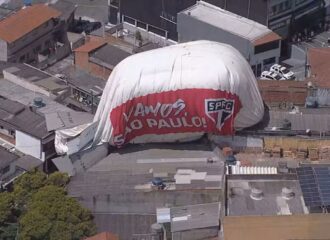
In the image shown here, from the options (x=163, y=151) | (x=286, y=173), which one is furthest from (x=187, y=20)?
(x=286, y=173)

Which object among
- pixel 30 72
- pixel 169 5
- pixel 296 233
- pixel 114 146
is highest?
pixel 169 5

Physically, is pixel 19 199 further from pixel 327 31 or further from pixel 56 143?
pixel 327 31

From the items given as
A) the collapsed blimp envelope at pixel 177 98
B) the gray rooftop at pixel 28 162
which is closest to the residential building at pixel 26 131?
the gray rooftop at pixel 28 162

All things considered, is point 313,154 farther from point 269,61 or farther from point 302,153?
point 269,61

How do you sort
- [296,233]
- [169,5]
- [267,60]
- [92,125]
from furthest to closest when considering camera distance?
[169,5], [267,60], [92,125], [296,233]

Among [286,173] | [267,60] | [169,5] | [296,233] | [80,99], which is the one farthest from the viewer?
[169,5]

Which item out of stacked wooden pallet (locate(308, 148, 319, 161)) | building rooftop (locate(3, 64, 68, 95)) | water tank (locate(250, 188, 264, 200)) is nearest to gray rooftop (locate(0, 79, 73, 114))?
building rooftop (locate(3, 64, 68, 95))
